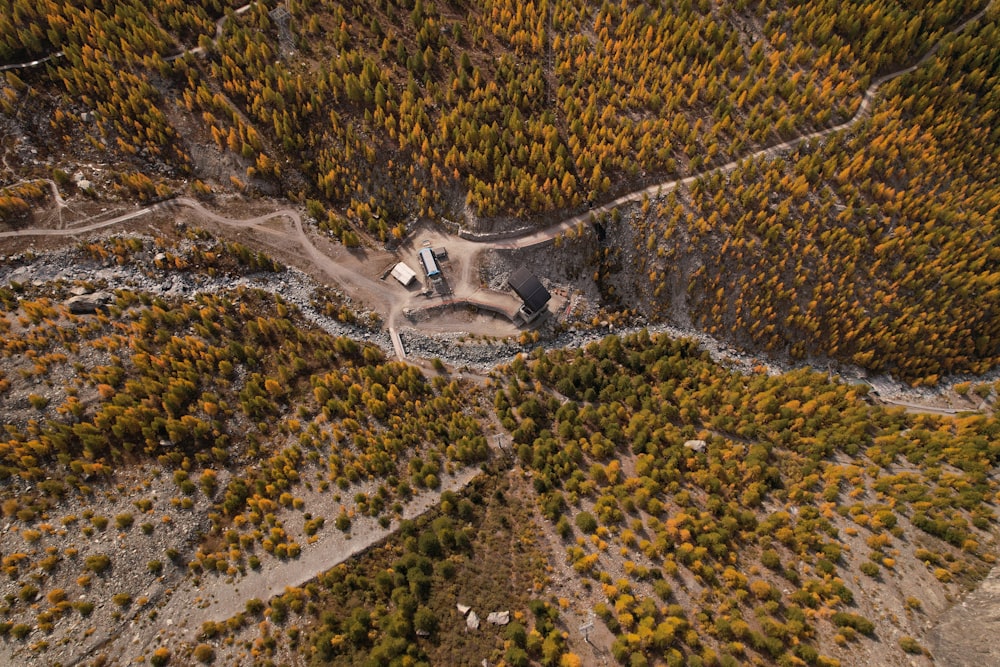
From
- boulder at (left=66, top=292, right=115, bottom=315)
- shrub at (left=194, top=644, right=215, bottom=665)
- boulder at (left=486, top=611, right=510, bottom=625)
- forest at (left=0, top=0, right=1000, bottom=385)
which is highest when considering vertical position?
forest at (left=0, top=0, right=1000, bottom=385)

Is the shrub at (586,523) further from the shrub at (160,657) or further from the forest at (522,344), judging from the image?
the shrub at (160,657)

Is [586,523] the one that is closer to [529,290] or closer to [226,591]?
[529,290]

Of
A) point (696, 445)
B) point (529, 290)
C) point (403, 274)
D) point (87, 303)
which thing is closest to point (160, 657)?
point (87, 303)

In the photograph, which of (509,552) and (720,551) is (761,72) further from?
(509,552)

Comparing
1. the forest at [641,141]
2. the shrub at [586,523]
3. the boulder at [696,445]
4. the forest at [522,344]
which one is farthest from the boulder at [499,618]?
the forest at [641,141]

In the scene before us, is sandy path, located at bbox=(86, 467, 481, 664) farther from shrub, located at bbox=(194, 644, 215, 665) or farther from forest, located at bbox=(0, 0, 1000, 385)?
forest, located at bbox=(0, 0, 1000, 385)

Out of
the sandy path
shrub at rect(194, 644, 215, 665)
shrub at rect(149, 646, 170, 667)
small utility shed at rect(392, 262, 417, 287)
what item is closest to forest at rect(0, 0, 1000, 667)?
the sandy path

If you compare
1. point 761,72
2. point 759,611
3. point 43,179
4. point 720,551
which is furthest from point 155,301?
point 761,72

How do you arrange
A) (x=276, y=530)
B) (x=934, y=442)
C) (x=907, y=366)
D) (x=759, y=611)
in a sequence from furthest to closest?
(x=907, y=366)
(x=934, y=442)
(x=276, y=530)
(x=759, y=611)
